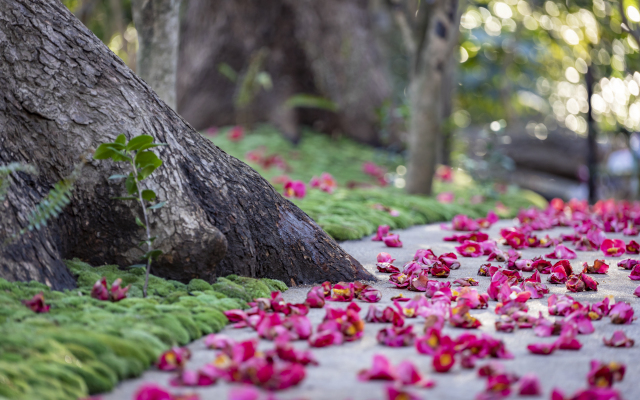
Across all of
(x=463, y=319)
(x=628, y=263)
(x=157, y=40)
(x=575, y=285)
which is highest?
(x=157, y=40)

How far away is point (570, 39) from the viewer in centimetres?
1046

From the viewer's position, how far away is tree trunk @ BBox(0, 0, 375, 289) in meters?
2.30

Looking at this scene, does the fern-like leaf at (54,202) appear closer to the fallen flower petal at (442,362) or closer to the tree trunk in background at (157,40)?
the fallen flower petal at (442,362)

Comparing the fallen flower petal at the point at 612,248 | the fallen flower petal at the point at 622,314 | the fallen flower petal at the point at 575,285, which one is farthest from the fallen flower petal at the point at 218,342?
the fallen flower petal at the point at 612,248

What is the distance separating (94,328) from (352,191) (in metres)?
4.13

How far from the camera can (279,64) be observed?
8.80 m

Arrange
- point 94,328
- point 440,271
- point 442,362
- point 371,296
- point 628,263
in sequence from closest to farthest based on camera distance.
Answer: point 442,362, point 94,328, point 371,296, point 440,271, point 628,263

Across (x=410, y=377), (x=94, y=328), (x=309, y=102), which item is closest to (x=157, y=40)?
(x=94, y=328)

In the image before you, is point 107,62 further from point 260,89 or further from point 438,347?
point 260,89

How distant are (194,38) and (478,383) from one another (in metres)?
8.63

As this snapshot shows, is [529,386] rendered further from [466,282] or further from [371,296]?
[466,282]

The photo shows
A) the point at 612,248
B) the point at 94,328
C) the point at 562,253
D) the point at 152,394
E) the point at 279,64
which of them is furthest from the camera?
the point at 279,64

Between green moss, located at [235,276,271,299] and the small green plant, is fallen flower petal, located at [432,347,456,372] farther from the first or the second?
the small green plant

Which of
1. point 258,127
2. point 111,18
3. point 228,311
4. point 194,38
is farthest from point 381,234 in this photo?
point 111,18
